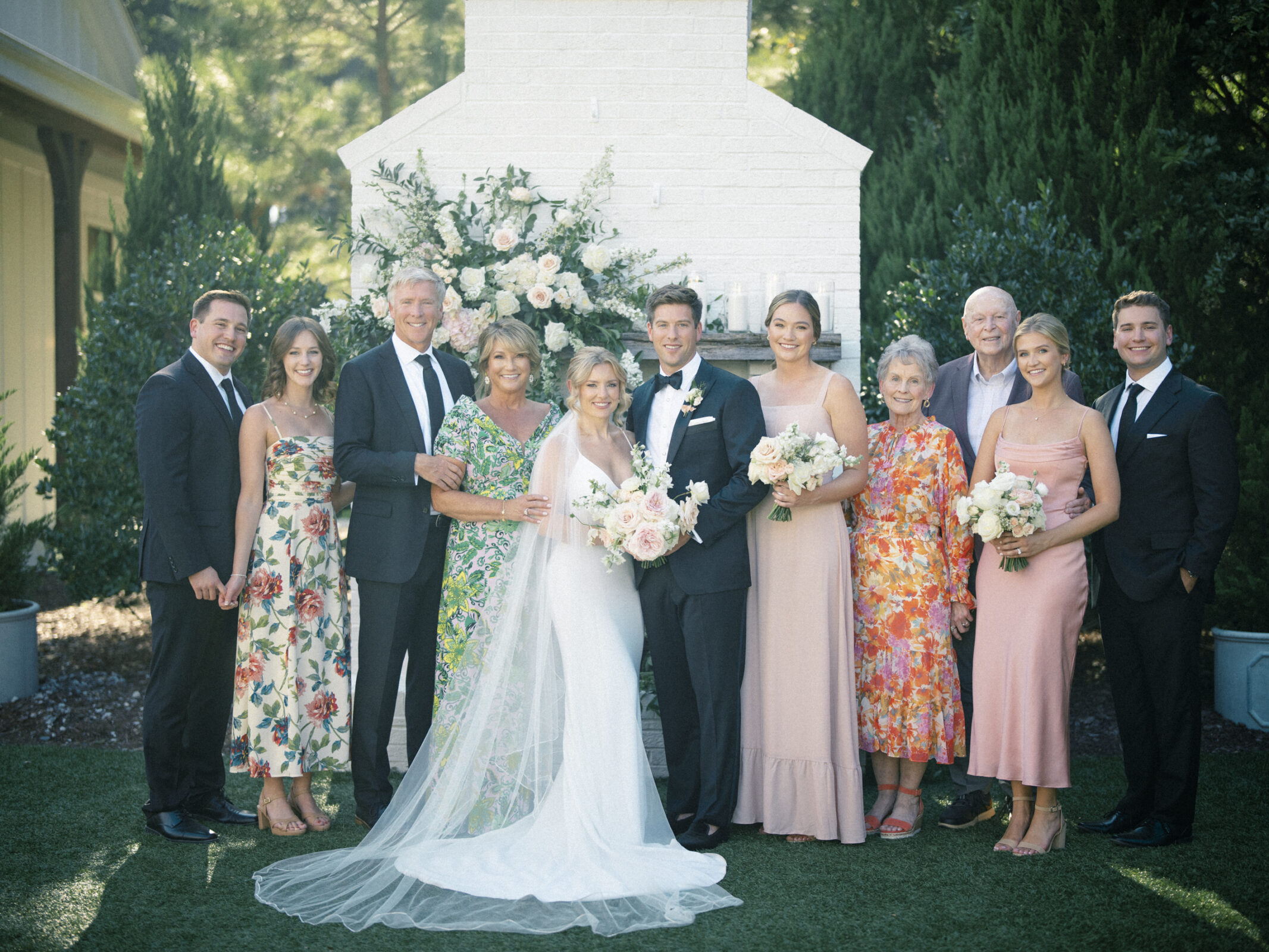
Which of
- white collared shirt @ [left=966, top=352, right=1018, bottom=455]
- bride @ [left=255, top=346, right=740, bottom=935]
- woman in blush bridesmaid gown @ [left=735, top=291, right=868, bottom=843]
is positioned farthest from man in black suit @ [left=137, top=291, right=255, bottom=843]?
white collared shirt @ [left=966, top=352, right=1018, bottom=455]

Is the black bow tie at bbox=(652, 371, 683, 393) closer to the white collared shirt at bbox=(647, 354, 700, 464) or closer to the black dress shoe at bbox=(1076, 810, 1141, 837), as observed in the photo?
the white collared shirt at bbox=(647, 354, 700, 464)

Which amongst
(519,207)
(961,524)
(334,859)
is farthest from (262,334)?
(961,524)

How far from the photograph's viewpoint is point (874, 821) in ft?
15.2

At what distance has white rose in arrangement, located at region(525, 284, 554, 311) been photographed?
236 inches

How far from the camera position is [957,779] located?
4.91m

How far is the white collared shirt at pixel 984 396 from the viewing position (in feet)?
16.8

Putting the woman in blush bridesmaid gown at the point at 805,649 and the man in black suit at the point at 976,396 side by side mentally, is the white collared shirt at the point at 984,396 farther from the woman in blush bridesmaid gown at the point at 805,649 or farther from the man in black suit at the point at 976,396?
the woman in blush bridesmaid gown at the point at 805,649

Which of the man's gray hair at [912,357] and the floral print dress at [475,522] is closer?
the floral print dress at [475,522]

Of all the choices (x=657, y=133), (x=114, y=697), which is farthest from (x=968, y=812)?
(x=114, y=697)

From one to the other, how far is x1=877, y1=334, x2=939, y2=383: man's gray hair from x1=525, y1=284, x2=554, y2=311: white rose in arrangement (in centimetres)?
201

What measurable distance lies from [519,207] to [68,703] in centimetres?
415

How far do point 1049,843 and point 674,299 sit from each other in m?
2.62

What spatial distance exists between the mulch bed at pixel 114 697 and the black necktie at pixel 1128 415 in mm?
2376

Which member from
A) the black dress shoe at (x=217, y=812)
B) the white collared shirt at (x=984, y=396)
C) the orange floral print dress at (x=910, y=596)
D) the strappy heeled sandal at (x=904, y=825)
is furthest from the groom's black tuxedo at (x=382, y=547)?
the white collared shirt at (x=984, y=396)
